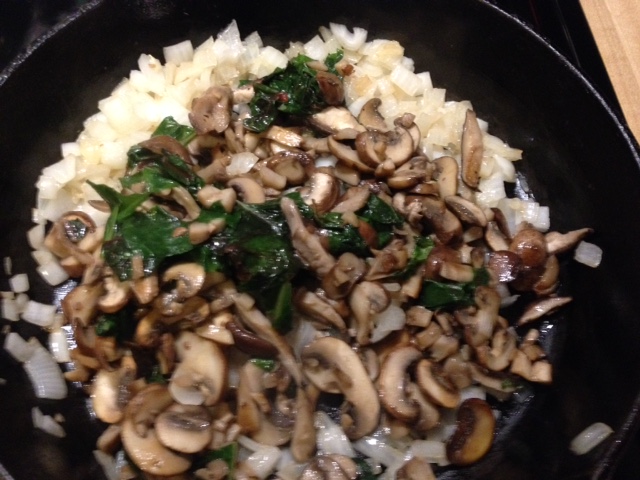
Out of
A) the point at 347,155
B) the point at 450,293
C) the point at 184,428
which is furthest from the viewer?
the point at 347,155

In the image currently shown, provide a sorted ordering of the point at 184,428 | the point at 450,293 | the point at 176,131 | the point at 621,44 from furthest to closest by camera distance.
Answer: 1. the point at 621,44
2. the point at 176,131
3. the point at 450,293
4. the point at 184,428

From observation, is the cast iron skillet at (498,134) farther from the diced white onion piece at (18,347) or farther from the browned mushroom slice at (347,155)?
the browned mushroom slice at (347,155)

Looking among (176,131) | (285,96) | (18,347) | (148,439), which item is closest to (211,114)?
(176,131)

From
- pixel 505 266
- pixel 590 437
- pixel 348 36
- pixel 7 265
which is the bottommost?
pixel 590 437

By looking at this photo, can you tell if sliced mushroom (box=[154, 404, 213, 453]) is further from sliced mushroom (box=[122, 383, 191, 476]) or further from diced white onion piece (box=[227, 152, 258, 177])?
diced white onion piece (box=[227, 152, 258, 177])

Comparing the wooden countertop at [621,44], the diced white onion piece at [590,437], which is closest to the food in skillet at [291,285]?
the diced white onion piece at [590,437]

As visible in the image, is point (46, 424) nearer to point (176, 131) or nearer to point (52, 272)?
point (52, 272)

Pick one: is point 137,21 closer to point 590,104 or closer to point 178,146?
point 178,146
